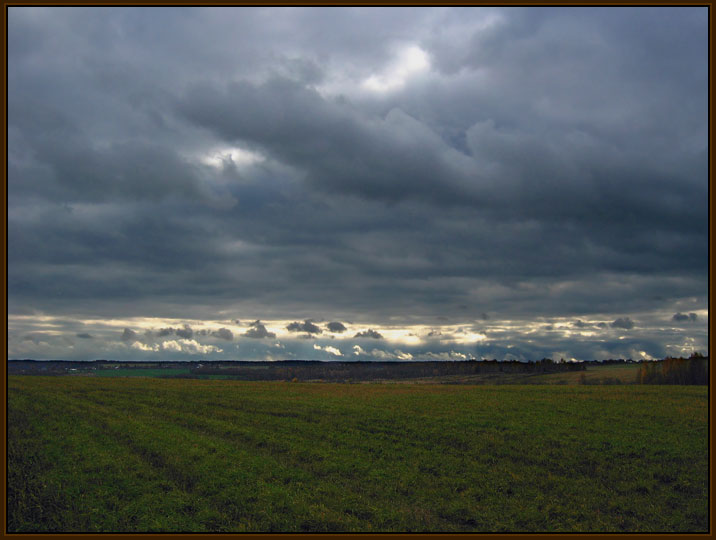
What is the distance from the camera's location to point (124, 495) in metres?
20.7

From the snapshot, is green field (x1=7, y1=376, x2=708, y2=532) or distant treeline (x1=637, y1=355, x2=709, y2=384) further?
distant treeline (x1=637, y1=355, x2=709, y2=384)

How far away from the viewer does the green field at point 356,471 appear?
1903cm

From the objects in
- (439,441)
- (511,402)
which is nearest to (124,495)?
(439,441)

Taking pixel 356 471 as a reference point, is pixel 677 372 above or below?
below

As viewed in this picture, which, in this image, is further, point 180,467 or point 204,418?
point 204,418

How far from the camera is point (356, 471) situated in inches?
1017

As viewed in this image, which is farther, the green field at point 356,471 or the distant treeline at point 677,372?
the distant treeline at point 677,372

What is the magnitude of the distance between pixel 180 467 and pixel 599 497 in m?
19.9

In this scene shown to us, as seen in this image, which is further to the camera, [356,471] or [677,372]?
[677,372]

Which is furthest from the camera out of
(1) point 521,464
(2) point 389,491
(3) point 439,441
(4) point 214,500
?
(3) point 439,441

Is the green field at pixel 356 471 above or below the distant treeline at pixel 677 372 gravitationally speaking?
above

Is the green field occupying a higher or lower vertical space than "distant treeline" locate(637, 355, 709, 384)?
higher

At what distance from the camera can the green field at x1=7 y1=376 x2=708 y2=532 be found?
19.0 meters

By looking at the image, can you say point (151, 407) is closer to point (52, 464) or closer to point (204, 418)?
point (204, 418)
